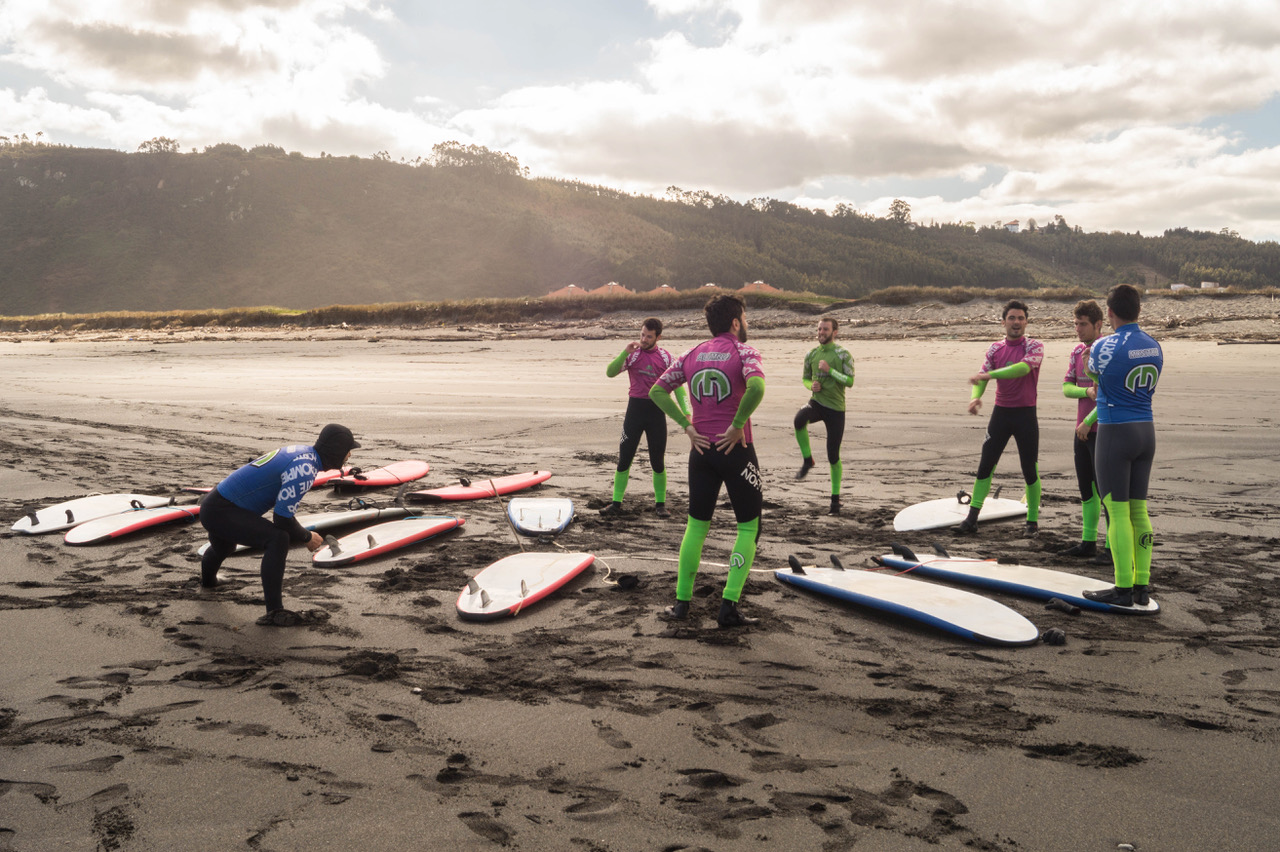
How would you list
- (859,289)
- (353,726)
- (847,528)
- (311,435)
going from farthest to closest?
(859,289), (311,435), (847,528), (353,726)

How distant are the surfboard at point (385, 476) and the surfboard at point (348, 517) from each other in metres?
1.21

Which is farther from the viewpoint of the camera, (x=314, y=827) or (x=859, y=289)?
(x=859, y=289)

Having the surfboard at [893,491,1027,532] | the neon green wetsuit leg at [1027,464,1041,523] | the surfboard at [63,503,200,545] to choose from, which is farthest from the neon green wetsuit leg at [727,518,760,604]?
the surfboard at [63,503,200,545]

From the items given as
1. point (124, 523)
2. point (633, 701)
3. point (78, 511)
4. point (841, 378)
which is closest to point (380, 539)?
point (124, 523)

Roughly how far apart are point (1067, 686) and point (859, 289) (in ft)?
267

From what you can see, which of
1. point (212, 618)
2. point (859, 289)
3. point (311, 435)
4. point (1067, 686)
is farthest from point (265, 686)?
point (859, 289)

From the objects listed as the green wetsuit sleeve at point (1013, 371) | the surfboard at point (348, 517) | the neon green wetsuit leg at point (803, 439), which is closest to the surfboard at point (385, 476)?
the surfboard at point (348, 517)

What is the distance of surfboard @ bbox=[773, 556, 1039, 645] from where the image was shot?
4.32 m

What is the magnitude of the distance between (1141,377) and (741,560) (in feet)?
8.80

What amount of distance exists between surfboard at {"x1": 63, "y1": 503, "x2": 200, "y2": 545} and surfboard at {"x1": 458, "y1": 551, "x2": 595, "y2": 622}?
3.00 m

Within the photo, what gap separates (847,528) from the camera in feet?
22.8

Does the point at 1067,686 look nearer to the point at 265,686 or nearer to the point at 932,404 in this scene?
the point at 265,686

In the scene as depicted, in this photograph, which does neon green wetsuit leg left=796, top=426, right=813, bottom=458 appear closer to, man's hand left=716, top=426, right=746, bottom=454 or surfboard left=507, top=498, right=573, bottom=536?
surfboard left=507, top=498, right=573, bottom=536

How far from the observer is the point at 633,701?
3.61 meters
